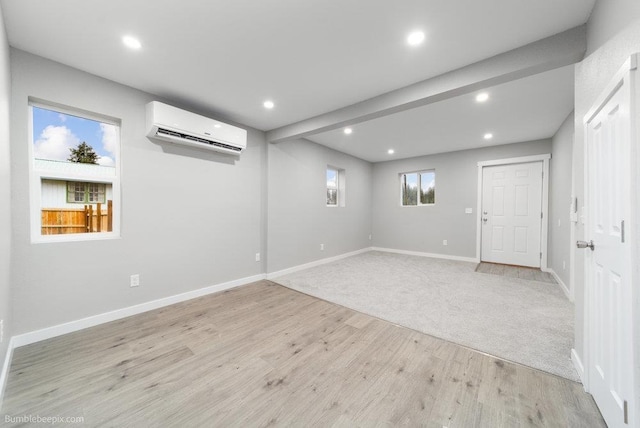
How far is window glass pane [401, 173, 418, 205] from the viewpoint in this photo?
6152mm

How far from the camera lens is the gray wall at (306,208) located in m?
4.17

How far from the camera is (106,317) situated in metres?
2.47

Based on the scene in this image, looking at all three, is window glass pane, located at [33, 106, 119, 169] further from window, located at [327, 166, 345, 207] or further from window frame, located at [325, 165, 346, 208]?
window frame, located at [325, 165, 346, 208]

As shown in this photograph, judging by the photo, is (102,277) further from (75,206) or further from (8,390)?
(8,390)

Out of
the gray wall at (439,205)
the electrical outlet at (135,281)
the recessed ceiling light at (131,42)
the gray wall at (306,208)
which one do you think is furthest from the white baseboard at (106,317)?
the gray wall at (439,205)

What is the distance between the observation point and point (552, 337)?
2189 millimetres

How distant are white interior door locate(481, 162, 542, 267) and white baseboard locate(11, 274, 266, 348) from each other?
5.20 metres

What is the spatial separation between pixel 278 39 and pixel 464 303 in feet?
11.3

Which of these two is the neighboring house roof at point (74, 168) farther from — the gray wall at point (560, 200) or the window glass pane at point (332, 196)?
the gray wall at point (560, 200)

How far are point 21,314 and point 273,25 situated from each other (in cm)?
314

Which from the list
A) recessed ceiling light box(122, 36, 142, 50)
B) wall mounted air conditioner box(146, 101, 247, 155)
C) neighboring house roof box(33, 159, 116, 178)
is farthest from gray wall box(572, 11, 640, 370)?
neighboring house roof box(33, 159, 116, 178)

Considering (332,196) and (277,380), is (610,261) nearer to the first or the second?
(277,380)

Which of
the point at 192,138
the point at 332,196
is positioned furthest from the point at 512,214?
the point at 192,138

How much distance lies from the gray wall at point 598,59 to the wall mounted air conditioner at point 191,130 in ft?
11.2
